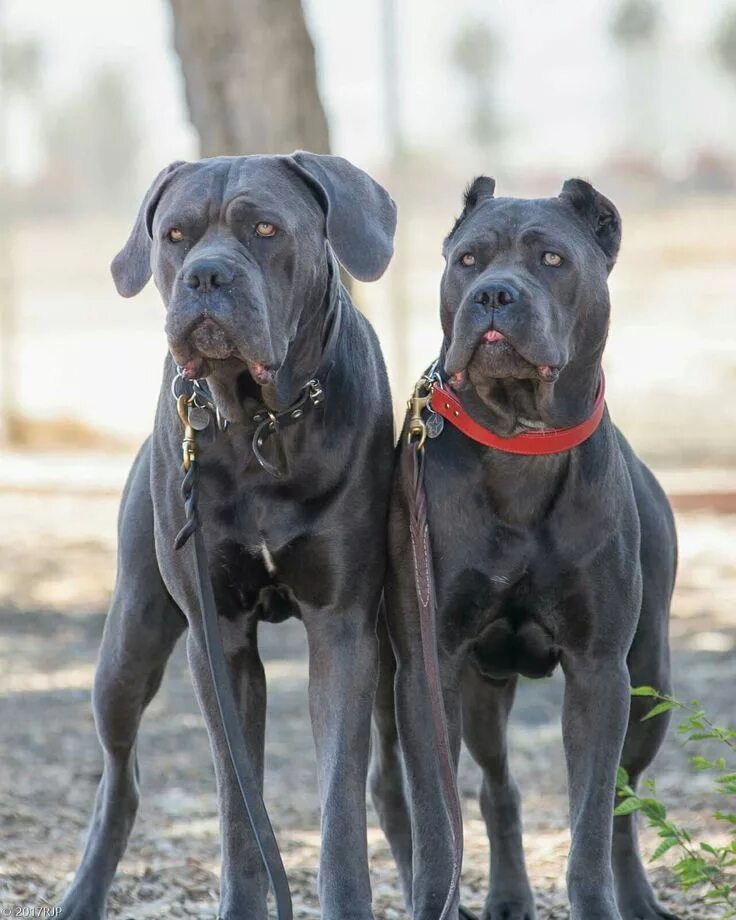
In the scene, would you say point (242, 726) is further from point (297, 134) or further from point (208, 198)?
point (297, 134)

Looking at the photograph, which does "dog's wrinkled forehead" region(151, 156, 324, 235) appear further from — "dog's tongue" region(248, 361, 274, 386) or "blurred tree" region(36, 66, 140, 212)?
"blurred tree" region(36, 66, 140, 212)

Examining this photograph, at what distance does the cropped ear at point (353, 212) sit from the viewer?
398cm

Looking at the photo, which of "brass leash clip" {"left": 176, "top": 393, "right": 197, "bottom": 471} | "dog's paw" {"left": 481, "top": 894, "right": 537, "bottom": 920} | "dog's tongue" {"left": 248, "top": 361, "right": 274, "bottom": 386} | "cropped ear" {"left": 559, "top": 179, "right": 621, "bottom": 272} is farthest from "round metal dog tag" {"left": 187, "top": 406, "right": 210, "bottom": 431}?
"dog's paw" {"left": 481, "top": 894, "right": 537, "bottom": 920}

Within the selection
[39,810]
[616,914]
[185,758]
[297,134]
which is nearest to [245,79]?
[297,134]

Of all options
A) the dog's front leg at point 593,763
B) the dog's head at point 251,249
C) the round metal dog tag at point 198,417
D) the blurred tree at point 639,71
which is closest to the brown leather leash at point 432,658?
the dog's front leg at point 593,763

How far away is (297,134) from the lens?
7895mm

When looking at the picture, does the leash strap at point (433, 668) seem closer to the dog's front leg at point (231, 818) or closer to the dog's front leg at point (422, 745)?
the dog's front leg at point (422, 745)

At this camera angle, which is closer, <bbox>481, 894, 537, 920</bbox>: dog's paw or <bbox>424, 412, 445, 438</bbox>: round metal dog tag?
<bbox>424, 412, 445, 438</bbox>: round metal dog tag

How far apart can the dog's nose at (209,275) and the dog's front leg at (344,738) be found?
0.84 metres

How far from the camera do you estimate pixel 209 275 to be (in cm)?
374

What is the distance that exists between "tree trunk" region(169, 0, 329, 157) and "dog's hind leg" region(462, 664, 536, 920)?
396 cm

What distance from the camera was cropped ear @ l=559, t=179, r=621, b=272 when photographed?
4164 mm

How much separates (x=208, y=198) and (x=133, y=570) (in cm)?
110

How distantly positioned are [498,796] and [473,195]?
1676 mm
